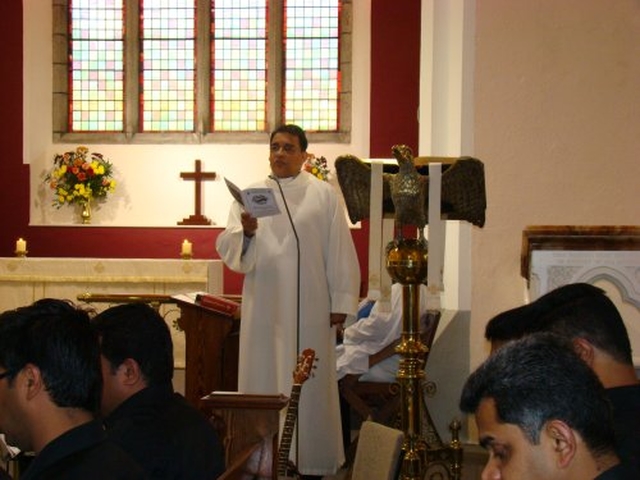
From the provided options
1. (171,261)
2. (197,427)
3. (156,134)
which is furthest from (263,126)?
(197,427)

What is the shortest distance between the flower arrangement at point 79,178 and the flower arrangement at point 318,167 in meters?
2.38

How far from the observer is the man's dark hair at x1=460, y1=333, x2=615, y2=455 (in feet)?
5.75

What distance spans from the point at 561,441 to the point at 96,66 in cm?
1308

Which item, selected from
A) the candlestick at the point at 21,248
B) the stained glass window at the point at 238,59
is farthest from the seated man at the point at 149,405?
the stained glass window at the point at 238,59

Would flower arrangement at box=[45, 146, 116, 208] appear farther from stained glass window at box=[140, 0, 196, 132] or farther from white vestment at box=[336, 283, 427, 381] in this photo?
white vestment at box=[336, 283, 427, 381]

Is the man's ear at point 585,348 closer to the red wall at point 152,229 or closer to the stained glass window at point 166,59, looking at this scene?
the red wall at point 152,229

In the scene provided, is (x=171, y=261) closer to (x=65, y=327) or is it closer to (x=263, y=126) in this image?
(x=263, y=126)

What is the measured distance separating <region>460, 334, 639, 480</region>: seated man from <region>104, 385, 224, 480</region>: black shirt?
1.51m

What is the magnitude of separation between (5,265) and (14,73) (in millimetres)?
2977

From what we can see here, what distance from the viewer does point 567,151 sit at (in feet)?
22.6

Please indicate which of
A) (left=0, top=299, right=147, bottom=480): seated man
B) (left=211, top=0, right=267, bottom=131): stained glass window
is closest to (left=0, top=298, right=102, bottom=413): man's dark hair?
(left=0, top=299, right=147, bottom=480): seated man

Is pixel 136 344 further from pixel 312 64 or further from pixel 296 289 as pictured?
pixel 312 64

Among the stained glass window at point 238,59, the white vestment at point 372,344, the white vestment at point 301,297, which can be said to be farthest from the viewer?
the stained glass window at point 238,59

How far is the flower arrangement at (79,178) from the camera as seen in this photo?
1312 cm
